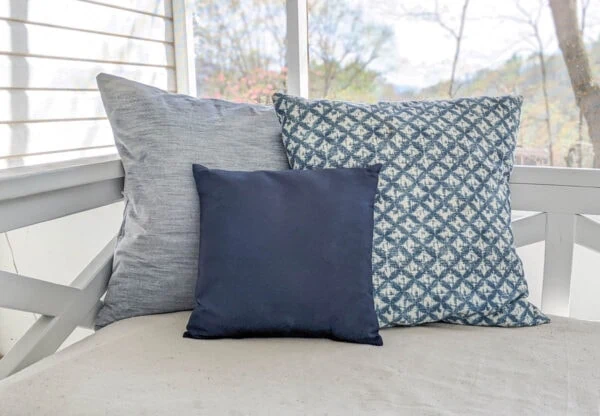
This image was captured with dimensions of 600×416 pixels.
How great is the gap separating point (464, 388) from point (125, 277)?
73cm

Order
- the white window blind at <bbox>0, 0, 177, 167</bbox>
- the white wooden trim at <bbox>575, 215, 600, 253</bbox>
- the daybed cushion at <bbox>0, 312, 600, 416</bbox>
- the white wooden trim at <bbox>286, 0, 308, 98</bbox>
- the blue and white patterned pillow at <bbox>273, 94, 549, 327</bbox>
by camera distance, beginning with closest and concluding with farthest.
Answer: the daybed cushion at <bbox>0, 312, 600, 416</bbox>
the blue and white patterned pillow at <bbox>273, 94, 549, 327</bbox>
the white wooden trim at <bbox>575, 215, 600, 253</bbox>
the white window blind at <bbox>0, 0, 177, 167</bbox>
the white wooden trim at <bbox>286, 0, 308, 98</bbox>

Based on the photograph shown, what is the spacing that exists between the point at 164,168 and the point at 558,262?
3.15 ft

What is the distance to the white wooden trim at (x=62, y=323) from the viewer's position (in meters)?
1.31

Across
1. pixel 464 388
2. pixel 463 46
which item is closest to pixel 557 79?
Result: pixel 463 46

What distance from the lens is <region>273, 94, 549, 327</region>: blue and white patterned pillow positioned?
132cm

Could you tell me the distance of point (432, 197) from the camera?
137 cm

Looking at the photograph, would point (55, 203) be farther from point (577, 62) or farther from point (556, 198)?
point (577, 62)

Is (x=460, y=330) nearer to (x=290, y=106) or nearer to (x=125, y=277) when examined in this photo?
(x=290, y=106)

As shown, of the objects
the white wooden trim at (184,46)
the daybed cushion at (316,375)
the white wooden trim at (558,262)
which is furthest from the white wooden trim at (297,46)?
the daybed cushion at (316,375)

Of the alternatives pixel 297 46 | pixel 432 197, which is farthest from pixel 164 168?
pixel 297 46

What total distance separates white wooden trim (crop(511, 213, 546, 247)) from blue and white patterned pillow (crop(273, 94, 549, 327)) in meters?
0.23

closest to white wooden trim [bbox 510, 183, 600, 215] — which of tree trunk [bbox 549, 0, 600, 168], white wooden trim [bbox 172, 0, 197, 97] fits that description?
tree trunk [bbox 549, 0, 600, 168]

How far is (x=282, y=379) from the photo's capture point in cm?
108

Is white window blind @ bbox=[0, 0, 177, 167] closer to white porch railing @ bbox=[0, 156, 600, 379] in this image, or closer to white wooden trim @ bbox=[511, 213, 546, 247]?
white porch railing @ bbox=[0, 156, 600, 379]
